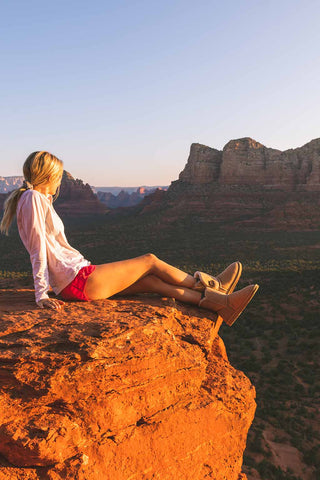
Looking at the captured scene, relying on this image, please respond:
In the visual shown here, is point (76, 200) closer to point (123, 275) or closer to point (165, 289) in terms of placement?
point (165, 289)

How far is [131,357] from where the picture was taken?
2.96 m

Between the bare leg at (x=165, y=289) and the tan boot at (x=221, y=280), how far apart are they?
4.5 inches

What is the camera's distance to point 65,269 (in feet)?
11.3

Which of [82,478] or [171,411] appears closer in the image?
[82,478]

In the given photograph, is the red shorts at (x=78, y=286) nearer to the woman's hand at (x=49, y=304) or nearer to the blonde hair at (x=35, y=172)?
the woman's hand at (x=49, y=304)

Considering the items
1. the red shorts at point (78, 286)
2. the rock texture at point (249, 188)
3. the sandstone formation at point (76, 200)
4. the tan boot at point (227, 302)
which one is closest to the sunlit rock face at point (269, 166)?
the rock texture at point (249, 188)

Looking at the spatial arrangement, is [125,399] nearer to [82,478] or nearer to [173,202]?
[82,478]

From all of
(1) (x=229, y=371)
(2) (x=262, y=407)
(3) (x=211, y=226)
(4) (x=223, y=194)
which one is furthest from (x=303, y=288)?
(4) (x=223, y=194)

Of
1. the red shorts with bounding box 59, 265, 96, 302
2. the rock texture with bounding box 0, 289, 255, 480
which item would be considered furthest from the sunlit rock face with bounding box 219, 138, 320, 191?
the red shorts with bounding box 59, 265, 96, 302

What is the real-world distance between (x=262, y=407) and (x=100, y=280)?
7.89 metres

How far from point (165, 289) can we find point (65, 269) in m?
1.32

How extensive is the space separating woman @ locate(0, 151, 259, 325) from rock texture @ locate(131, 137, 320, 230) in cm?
4708

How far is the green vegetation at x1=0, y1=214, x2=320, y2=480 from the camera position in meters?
7.93

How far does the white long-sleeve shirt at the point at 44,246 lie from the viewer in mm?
3309
